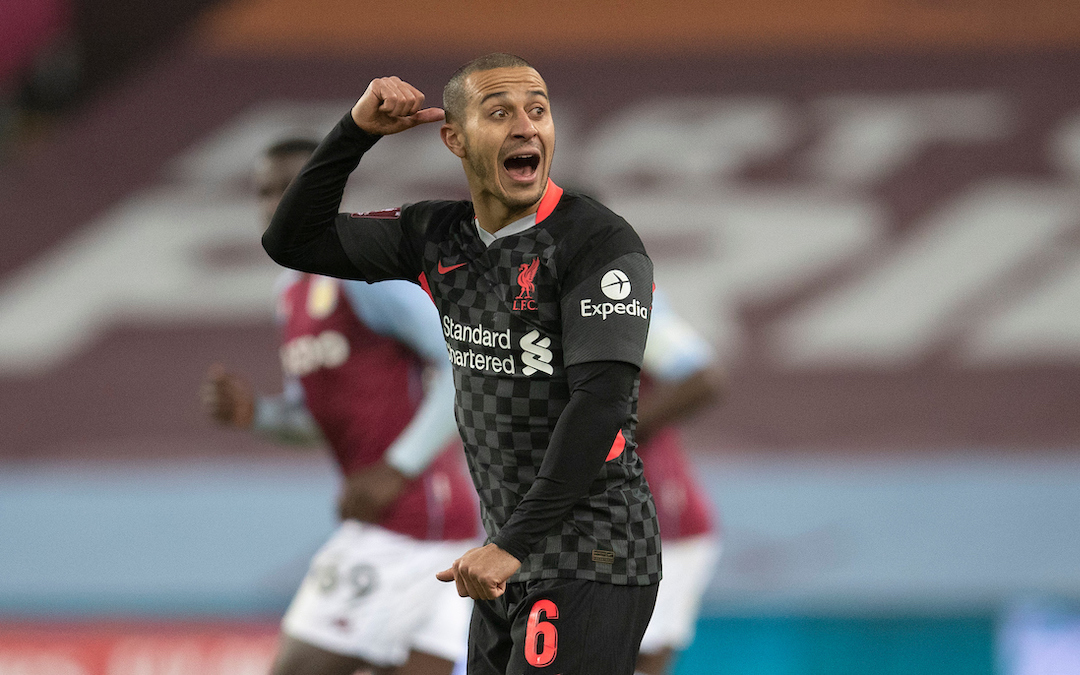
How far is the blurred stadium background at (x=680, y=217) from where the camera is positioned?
10.3 m

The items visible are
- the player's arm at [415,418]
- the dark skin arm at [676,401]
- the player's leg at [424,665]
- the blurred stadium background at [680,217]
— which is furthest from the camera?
the blurred stadium background at [680,217]

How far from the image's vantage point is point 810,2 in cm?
1223

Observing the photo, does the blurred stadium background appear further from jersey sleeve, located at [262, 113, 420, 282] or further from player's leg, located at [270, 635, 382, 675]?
jersey sleeve, located at [262, 113, 420, 282]

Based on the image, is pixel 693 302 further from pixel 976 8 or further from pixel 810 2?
pixel 976 8

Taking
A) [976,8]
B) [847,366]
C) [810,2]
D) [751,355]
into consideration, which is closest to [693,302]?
[751,355]

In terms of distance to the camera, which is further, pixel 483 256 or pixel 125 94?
pixel 125 94

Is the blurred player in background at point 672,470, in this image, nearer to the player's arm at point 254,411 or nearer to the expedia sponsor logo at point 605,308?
the player's arm at point 254,411

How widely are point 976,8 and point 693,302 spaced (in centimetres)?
409

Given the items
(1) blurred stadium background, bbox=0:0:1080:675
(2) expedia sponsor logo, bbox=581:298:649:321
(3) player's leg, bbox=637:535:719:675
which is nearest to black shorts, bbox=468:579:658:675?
(2) expedia sponsor logo, bbox=581:298:649:321

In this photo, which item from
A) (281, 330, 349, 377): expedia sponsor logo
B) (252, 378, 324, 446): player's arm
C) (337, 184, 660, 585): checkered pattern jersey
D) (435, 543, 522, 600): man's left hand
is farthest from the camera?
(252, 378, 324, 446): player's arm

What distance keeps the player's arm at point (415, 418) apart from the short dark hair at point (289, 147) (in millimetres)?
513

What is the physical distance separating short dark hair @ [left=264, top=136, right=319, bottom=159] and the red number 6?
1999 millimetres

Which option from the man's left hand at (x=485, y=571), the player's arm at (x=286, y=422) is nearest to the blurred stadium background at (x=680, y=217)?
the player's arm at (x=286, y=422)

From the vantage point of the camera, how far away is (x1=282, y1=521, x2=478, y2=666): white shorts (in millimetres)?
3766
